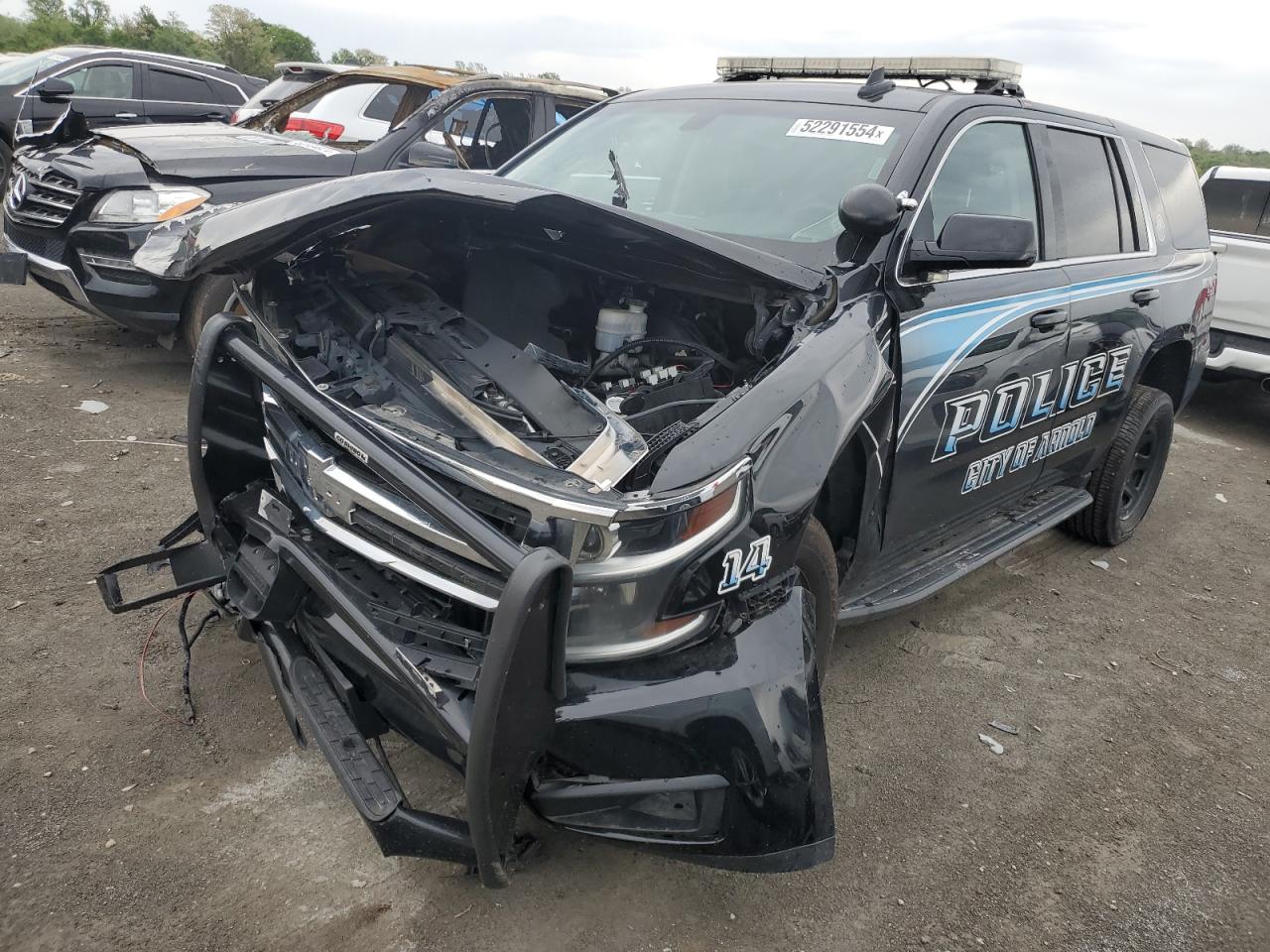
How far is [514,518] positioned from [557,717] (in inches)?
16.4

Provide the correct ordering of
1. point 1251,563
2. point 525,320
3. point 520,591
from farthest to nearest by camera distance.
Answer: point 1251,563, point 525,320, point 520,591

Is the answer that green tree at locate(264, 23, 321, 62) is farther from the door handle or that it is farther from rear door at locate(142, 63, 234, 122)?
the door handle

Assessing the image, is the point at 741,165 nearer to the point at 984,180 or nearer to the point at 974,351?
the point at 984,180

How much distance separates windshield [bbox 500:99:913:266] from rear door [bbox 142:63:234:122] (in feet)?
26.9

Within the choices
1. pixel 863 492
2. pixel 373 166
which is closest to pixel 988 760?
pixel 863 492

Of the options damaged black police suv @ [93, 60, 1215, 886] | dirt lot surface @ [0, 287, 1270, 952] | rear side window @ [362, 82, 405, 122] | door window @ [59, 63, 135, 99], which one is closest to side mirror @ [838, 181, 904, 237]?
damaged black police suv @ [93, 60, 1215, 886]

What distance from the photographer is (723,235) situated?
297cm

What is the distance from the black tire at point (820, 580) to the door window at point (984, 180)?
3.35 feet

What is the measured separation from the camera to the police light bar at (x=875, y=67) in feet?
11.5

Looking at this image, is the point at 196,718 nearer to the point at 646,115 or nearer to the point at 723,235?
the point at 723,235

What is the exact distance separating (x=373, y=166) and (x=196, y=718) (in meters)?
3.84

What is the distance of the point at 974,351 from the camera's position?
2.99m

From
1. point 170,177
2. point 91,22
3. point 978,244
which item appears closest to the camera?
point 978,244

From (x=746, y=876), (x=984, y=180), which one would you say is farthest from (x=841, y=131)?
(x=746, y=876)
